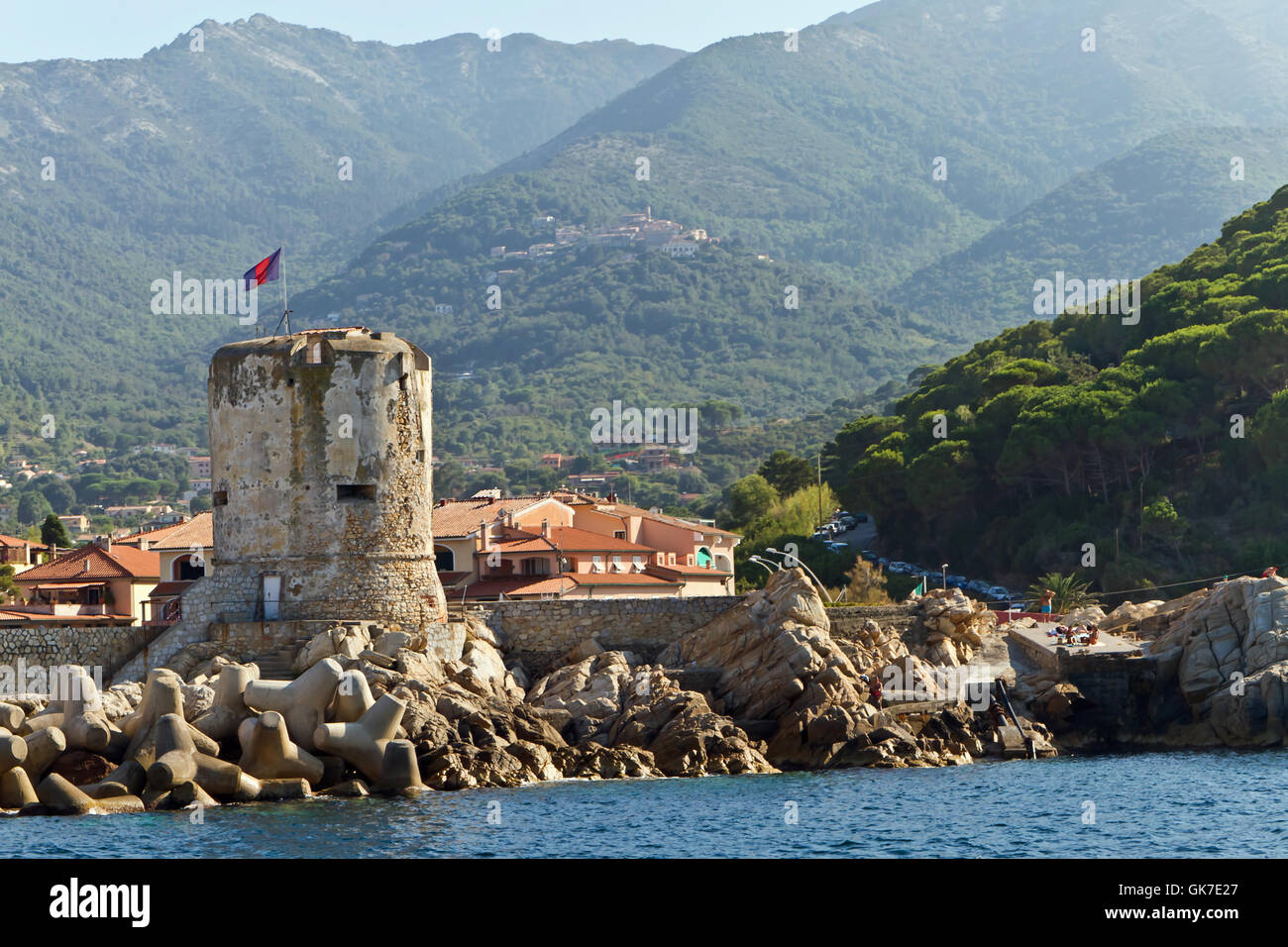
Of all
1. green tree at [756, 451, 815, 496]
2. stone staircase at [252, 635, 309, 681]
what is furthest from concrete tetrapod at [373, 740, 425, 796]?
green tree at [756, 451, 815, 496]

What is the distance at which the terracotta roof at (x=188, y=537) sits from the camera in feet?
161

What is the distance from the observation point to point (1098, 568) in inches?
2266

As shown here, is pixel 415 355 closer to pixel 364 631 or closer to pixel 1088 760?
pixel 364 631

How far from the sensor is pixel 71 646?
38438mm

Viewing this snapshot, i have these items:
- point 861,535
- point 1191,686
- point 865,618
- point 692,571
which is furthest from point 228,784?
point 861,535

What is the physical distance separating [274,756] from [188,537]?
20099 millimetres

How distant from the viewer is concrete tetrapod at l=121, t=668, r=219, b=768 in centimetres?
3152

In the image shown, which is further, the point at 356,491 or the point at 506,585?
the point at 506,585

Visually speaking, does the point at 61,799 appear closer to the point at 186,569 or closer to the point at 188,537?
the point at 186,569

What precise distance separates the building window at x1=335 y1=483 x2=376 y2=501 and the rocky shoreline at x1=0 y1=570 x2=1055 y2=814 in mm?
2688

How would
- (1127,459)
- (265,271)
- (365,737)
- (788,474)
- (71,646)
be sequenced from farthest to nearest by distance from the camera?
(788,474) → (1127,459) → (265,271) → (71,646) → (365,737)

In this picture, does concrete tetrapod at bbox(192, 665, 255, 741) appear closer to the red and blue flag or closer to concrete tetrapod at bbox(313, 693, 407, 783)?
concrete tetrapod at bbox(313, 693, 407, 783)
